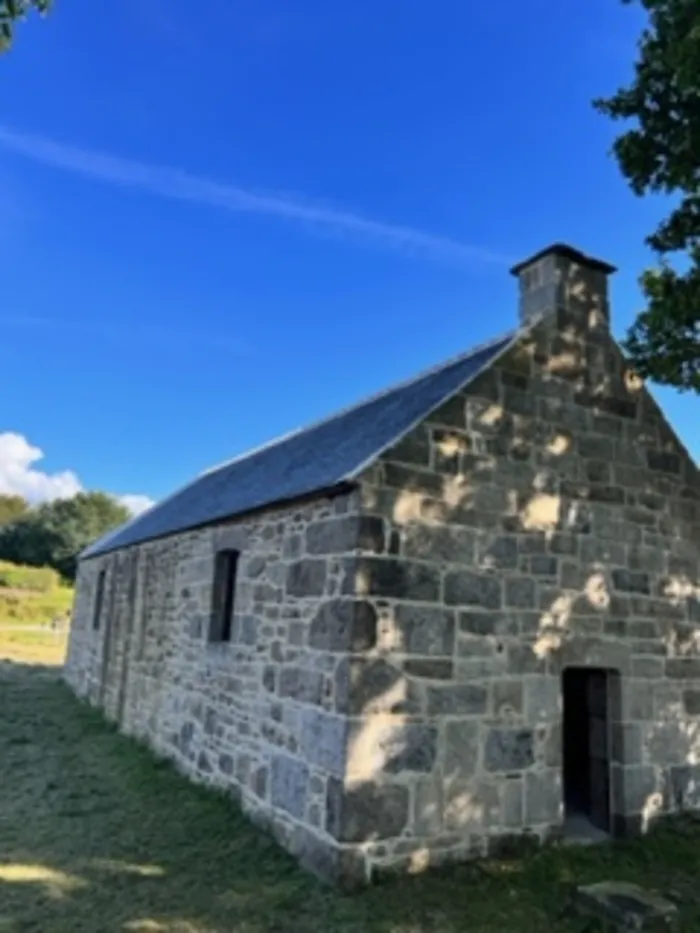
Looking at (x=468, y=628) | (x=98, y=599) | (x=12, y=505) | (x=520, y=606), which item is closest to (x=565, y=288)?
(x=520, y=606)

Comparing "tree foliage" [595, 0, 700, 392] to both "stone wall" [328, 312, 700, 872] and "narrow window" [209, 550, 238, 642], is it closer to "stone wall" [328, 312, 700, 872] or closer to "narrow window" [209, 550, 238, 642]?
"stone wall" [328, 312, 700, 872]

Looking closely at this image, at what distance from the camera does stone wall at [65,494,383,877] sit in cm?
625

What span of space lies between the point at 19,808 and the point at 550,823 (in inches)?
219

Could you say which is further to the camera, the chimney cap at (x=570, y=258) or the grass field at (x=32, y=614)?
the grass field at (x=32, y=614)

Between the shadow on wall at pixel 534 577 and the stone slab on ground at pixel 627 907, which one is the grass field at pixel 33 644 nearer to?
the shadow on wall at pixel 534 577

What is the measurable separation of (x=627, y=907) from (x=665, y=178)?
24.4ft

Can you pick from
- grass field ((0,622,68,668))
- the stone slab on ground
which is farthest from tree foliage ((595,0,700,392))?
grass field ((0,622,68,668))

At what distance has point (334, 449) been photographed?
838cm

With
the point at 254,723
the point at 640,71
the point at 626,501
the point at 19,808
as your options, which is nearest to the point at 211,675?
the point at 254,723

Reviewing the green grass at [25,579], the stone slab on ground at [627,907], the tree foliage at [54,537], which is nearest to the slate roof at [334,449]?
the stone slab on ground at [627,907]

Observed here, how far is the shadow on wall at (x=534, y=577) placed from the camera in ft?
20.6

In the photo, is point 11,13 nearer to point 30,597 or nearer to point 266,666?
point 266,666

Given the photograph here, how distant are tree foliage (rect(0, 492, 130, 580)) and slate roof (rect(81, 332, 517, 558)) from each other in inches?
1576

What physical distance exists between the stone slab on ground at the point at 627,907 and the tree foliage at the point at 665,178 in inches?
228
